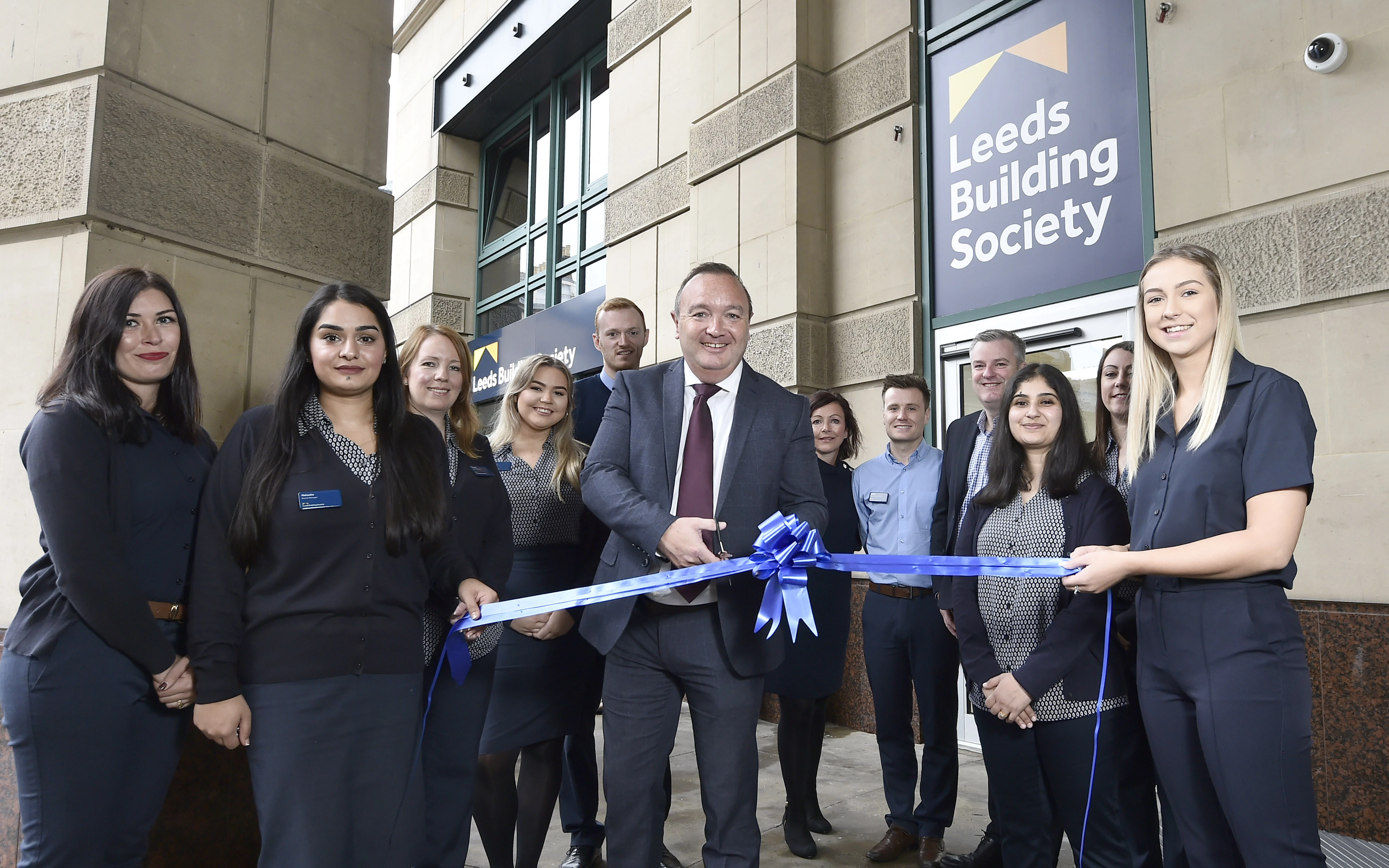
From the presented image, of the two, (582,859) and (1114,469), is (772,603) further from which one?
(582,859)

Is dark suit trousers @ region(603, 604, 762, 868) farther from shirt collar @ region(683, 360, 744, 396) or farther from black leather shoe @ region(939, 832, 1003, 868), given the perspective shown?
black leather shoe @ region(939, 832, 1003, 868)

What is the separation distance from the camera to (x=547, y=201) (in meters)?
11.2

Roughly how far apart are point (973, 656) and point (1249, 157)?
310 cm

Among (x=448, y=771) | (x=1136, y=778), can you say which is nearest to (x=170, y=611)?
(x=448, y=771)

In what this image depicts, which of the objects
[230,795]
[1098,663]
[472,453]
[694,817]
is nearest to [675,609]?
[472,453]

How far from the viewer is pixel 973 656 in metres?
2.65

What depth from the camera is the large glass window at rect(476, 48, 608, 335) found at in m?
10.3

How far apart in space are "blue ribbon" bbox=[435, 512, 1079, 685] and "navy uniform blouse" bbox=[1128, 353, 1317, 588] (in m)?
0.29

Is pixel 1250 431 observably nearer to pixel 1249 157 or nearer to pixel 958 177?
pixel 1249 157

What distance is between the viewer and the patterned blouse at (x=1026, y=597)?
97.4 inches

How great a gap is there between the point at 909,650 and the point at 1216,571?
6.40 feet

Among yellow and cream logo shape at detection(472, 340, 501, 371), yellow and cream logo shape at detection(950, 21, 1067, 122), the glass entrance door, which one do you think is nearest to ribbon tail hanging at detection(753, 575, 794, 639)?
the glass entrance door

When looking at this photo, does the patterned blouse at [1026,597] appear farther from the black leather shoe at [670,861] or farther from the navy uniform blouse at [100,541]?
the navy uniform blouse at [100,541]

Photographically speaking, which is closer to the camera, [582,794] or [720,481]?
[720,481]
